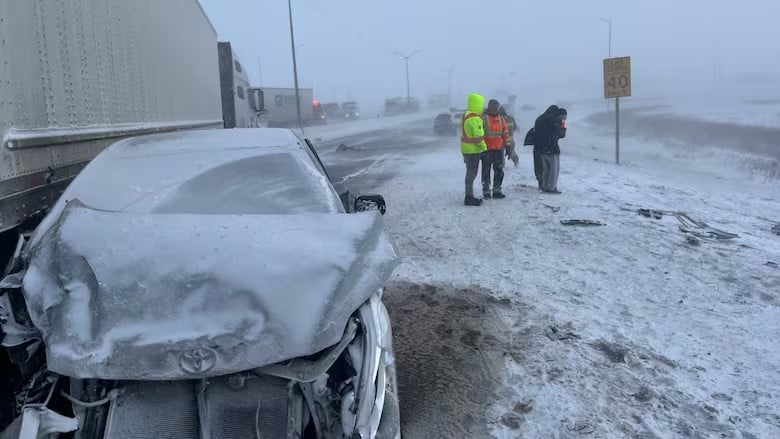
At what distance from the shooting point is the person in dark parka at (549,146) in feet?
36.2

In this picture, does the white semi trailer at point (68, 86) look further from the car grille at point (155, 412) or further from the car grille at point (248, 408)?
the car grille at point (248, 408)

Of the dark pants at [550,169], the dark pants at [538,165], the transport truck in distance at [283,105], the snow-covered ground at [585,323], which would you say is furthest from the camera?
the transport truck in distance at [283,105]

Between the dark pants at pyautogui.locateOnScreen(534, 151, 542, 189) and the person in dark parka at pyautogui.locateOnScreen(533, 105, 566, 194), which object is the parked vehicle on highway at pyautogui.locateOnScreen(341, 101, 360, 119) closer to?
the dark pants at pyautogui.locateOnScreen(534, 151, 542, 189)

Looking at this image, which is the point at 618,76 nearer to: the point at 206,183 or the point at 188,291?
the point at 206,183

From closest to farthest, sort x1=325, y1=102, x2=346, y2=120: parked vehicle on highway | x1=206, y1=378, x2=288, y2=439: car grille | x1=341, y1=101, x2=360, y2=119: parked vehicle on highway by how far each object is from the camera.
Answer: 1. x1=206, y1=378, x2=288, y2=439: car grille
2. x1=341, y1=101, x2=360, y2=119: parked vehicle on highway
3. x1=325, y1=102, x2=346, y2=120: parked vehicle on highway

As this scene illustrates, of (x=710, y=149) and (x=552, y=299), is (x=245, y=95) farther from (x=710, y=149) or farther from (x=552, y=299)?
(x=710, y=149)

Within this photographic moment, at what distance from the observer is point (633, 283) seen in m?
6.03

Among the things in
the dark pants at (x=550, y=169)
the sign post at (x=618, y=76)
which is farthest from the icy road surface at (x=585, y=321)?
the sign post at (x=618, y=76)

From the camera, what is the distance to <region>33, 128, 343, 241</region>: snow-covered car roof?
3904 mm

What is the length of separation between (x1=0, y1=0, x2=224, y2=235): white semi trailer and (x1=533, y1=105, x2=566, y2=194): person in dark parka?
20.9ft

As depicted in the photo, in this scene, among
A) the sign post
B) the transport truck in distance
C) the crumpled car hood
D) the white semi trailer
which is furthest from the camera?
the transport truck in distance

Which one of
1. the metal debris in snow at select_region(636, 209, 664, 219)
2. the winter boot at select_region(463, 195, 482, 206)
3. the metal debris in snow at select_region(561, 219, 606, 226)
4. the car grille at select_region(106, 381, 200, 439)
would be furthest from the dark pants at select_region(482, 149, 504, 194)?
the car grille at select_region(106, 381, 200, 439)

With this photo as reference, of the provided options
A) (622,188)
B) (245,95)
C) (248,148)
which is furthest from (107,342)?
(245,95)

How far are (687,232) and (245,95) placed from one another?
47.6ft
